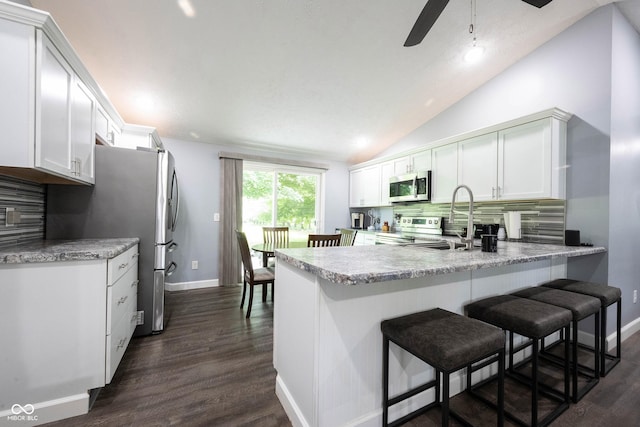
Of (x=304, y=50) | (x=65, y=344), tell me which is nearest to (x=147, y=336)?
(x=65, y=344)

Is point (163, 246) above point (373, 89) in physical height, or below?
below

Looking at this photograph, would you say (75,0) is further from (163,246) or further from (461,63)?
(461,63)

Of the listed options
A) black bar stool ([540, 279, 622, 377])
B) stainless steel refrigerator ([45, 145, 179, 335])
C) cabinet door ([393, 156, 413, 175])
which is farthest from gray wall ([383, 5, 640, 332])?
stainless steel refrigerator ([45, 145, 179, 335])

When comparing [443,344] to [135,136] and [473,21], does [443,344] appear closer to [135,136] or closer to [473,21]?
[473,21]

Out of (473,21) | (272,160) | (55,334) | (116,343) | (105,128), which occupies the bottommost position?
(116,343)

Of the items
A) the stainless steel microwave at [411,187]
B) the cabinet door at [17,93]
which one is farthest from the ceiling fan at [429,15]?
the cabinet door at [17,93]

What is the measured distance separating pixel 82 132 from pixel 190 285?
8.34 ft

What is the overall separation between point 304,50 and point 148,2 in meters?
1.32

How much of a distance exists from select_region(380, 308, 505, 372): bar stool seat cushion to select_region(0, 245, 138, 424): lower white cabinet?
1.60 meters

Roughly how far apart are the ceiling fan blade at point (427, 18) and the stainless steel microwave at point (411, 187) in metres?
2.06

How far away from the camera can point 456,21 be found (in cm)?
239

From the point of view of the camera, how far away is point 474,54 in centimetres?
261

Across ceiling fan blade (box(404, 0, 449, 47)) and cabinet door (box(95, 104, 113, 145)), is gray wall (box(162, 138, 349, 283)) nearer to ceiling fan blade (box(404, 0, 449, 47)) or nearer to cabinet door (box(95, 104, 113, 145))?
cabinet door (box(95, 104, 113, 145))

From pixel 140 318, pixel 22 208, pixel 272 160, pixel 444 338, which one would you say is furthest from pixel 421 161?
pixel 22 208
